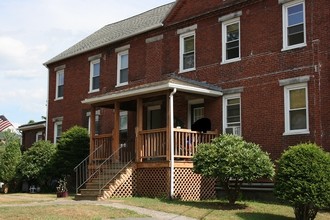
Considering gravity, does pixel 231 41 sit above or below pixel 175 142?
above

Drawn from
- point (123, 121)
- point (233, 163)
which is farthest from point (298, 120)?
point (123, 121)

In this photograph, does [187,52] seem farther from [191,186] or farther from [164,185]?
[164,185]

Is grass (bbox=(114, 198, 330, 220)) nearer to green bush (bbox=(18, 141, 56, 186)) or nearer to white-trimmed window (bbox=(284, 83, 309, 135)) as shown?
white-trimmed window (bbox=(284, 83, 309, 135))

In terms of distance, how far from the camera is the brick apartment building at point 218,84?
17953mm

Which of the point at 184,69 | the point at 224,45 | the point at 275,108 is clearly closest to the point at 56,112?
the point at 184,69

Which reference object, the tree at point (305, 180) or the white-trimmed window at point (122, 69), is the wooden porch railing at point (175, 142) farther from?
the white-trimmed window at point (122, 69)

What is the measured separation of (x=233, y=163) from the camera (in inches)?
622

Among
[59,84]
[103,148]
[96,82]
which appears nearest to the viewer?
[103,148]

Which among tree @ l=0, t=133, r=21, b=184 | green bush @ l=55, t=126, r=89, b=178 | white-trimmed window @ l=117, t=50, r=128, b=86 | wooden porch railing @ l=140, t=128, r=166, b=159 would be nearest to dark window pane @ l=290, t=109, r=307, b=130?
wooden porch railing @ l=140, t=128, r=166, b=159

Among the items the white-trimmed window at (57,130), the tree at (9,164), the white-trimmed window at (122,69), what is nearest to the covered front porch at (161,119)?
the white-trimmed window at (122,69)

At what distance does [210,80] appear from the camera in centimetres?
2130

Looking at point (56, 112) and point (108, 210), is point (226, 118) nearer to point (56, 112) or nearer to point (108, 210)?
point (108, 210)

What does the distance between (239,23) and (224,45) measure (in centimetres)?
112

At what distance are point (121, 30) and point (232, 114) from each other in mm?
10419
